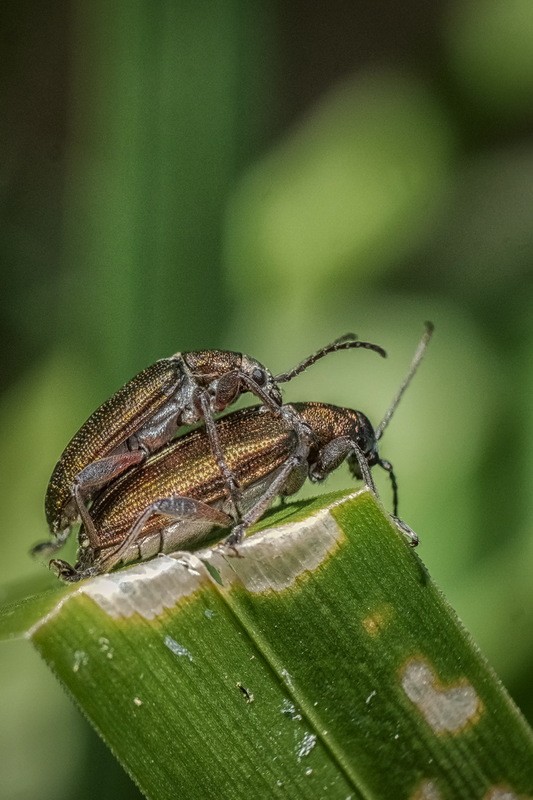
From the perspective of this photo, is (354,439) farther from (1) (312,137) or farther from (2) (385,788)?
(1) (312,137)

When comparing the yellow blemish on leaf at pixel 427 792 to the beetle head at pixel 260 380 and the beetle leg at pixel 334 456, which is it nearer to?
the beetle leg at pixel 334 456

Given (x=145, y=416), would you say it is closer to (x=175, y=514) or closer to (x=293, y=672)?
(x=175, y=514)

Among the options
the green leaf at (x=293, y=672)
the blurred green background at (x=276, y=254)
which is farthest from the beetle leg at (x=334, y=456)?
the green leaf at (x=293, y=672)

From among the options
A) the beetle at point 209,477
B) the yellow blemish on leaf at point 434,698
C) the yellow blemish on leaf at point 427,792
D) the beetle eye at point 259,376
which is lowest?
the yellow blemish on leaf at point 427,792

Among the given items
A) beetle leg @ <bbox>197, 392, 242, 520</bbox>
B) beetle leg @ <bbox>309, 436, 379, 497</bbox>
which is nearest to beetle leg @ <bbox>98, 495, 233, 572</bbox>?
beetle leg @ <bbox>197, 392, 242, 520</bbox>

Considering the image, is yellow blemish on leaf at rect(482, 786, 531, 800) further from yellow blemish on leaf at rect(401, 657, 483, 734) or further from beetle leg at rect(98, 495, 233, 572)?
beetle leg at rect(98, 495, 233, 572)

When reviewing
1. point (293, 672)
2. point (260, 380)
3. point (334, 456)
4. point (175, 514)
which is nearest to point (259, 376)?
point (260, 380)

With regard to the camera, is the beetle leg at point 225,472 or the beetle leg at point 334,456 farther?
the beetle leg at point 334,456
